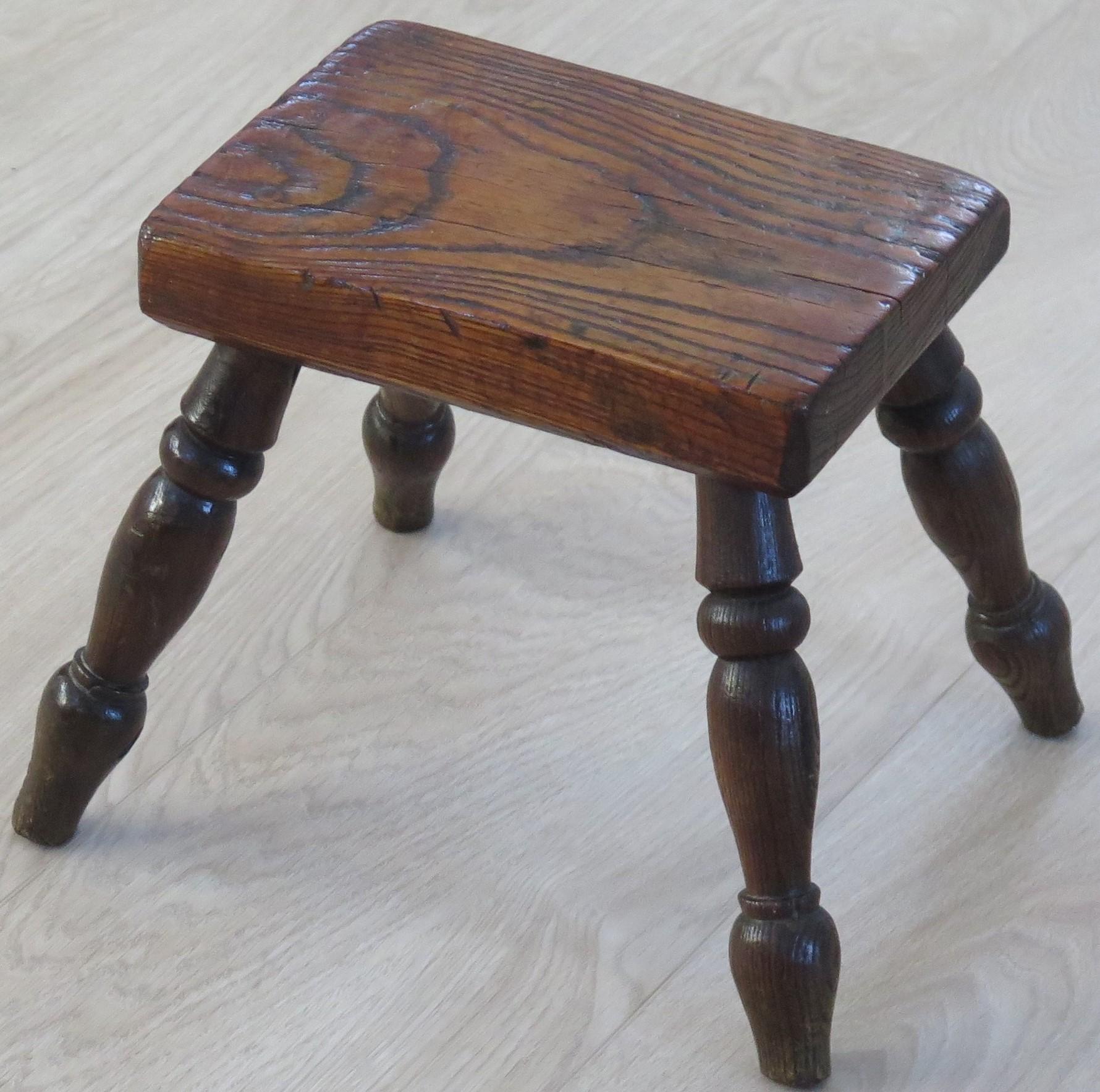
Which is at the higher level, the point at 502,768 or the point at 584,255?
the point at 584,255

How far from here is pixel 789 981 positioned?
0.73 m

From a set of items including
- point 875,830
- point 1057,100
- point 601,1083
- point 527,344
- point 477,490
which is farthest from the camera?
point 1057,100

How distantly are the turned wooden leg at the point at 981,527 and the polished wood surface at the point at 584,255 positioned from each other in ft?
0.20

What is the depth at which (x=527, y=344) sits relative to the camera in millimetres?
650

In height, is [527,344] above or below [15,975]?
above

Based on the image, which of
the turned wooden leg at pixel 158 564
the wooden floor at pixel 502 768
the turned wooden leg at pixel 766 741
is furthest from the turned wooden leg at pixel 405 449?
the turned wooden leg at pixel 766 741

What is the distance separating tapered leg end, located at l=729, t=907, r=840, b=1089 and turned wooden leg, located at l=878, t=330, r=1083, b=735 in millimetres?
194

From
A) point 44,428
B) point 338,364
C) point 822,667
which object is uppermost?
point 338,364

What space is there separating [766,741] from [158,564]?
266 mm

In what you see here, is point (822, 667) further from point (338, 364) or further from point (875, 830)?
point (338, 364)

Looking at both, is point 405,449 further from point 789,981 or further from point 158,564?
point 789,981

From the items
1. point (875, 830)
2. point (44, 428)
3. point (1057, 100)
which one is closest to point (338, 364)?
point (875, 830)

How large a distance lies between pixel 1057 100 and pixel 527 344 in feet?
2.91

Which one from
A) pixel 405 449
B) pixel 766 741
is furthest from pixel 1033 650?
pixel 405 449
